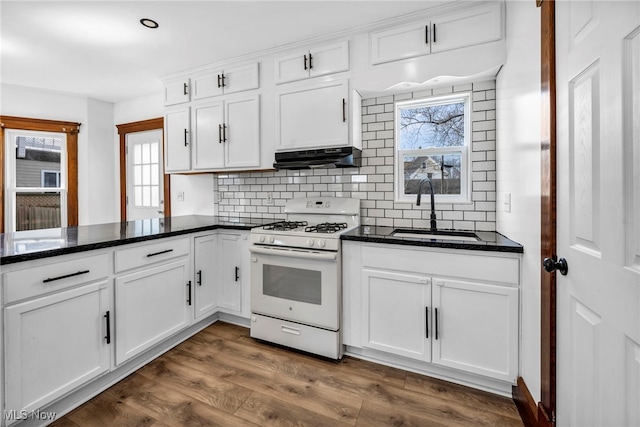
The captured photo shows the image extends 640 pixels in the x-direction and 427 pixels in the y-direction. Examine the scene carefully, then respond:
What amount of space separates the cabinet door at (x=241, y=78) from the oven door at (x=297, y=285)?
1553mm

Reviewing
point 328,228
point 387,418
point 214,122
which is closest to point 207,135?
point 214,122

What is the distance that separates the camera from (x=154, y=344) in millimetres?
2133

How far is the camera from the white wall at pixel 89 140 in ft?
12.4

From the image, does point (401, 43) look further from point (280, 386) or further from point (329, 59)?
point (280, 386)

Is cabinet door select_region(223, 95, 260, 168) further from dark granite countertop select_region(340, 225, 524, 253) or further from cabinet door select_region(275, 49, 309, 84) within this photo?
dark granite countertop select_region(340, 225, 524, 253)

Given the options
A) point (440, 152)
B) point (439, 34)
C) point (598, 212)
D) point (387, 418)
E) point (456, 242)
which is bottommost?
point (387, 418)

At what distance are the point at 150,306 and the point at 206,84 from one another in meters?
2.18

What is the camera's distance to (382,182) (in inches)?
103

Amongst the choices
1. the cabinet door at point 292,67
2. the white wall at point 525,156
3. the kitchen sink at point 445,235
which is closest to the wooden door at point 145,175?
the cabinet door at point 292,67

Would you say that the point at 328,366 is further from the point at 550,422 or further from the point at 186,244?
the point at 186,244

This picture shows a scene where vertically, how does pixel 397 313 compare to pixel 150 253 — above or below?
below

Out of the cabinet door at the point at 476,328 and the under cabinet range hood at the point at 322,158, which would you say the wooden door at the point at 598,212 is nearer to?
the cabinet door at the point at 476,328

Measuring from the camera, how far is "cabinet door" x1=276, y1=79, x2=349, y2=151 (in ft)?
8.00

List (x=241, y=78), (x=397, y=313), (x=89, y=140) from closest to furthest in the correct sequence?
(x=397, y=313) → (x=241, y=78) → (x=89, y=140)
